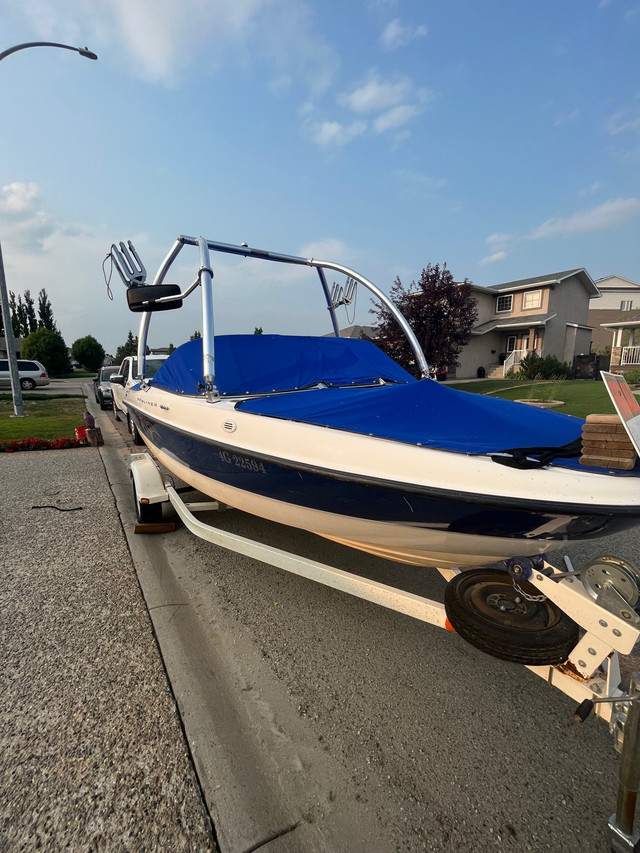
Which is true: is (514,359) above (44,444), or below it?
above

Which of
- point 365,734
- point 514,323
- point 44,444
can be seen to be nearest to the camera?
point 365,734

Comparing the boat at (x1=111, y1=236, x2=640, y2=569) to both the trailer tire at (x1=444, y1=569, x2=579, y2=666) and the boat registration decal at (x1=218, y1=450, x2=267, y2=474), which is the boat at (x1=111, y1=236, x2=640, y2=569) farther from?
the trailer tire at (x1=444, y1=569, x2=579, y2=666)

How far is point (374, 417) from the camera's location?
2184 mm

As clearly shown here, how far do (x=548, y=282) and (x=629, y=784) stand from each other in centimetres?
2760

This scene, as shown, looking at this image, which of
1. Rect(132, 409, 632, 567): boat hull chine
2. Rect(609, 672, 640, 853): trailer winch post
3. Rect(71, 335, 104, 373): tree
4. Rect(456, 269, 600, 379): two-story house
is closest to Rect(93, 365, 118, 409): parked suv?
Rect(132, 409, 632, 567): boat hull chine

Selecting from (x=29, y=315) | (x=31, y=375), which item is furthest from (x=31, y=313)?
(x=31, y=375)

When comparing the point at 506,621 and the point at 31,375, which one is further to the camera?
the point at 31,375

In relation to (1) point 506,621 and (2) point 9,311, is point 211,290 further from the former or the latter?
(2) point 9,311

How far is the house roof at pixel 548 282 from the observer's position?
81.3ft

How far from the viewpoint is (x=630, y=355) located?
23.7 m

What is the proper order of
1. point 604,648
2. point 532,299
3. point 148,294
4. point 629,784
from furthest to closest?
point 532,299
point 148,294
point 604,648
point 629,784

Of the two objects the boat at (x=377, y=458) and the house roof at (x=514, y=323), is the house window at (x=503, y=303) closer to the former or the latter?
the house roof at (x=514, y=323)

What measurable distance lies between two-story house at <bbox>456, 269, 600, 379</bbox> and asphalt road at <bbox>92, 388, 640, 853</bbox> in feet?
79.8

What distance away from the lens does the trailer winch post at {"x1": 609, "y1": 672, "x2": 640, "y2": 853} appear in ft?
4.02
